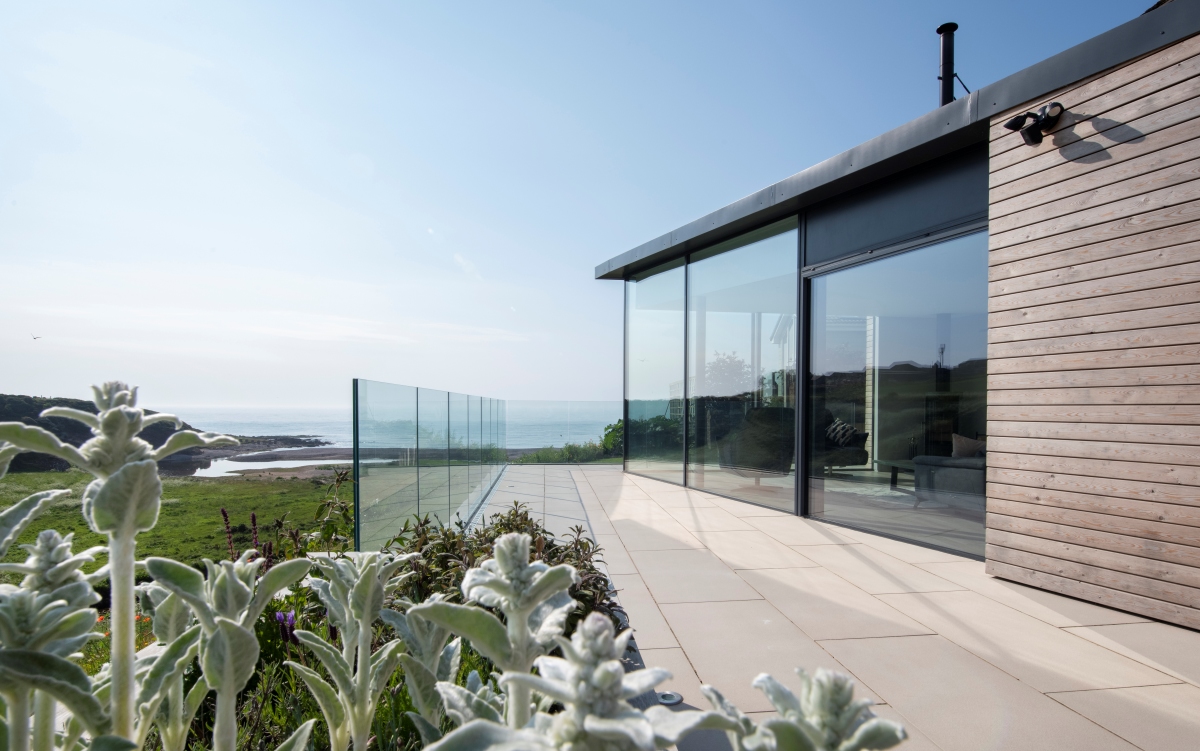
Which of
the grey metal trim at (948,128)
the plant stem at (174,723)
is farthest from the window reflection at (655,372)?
the plant stem at (174,723)

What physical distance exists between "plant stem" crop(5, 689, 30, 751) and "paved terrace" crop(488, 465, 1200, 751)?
6.39ft

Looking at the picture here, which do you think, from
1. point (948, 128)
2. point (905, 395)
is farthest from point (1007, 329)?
point (948, 128)

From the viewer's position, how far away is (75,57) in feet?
9.62

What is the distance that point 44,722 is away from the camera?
59cm

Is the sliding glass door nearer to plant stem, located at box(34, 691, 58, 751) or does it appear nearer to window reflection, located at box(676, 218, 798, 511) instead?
window reflection, located at box(676, 218, 798, 511)

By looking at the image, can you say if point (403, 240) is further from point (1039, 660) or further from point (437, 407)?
point (1039, 660)

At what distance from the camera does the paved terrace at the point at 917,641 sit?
7.62ft

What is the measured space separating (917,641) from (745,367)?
4.61 meters

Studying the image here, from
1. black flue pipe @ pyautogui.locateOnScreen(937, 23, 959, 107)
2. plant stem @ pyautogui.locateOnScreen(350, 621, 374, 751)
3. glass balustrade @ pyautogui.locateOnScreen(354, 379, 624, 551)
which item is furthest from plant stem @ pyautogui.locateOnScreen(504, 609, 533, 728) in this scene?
black flue pipe @ pyautogui.locateOnScreen(937, 23, 959, 107)

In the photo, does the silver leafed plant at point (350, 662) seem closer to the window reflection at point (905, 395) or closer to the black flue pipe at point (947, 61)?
the window reflection at point (905, 395)

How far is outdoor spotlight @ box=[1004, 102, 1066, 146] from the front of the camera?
12.8 ft

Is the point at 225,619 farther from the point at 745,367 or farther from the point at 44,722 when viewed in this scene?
the point at 745,367

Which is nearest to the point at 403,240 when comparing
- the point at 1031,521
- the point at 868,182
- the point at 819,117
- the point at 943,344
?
the point at 819,117

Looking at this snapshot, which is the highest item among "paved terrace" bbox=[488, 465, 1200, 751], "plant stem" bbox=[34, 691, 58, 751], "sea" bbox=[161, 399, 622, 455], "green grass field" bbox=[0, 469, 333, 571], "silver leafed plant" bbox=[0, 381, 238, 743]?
"silver leafed plant" bbox=[0, 381, 238, 743]
